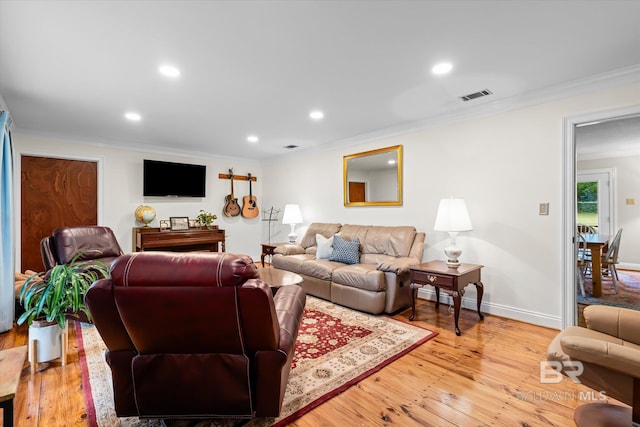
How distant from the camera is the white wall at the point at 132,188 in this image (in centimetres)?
441

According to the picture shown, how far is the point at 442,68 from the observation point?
2455 millimetres

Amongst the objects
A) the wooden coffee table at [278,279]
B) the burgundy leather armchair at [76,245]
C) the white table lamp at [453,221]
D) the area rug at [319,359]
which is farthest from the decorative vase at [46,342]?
the white table lamp at [453,221]

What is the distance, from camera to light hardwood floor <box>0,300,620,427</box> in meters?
1.63

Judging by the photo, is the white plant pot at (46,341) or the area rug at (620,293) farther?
the area rug at (620,293)

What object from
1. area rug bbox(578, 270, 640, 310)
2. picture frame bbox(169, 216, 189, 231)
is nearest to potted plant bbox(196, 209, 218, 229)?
picture frame bbox(169, 216, 189, 231)

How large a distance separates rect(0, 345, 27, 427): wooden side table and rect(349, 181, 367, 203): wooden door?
3886 millimetres

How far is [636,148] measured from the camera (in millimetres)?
4828

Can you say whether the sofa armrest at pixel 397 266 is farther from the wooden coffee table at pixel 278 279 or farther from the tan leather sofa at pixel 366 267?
the wooden coffee table at pixel 278 279

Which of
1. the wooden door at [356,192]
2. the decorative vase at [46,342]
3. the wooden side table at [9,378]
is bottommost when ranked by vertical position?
the decorative vase at [46,342]

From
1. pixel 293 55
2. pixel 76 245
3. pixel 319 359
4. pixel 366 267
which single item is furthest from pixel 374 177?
pixel 76 245

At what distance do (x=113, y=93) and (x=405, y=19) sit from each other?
108 inches

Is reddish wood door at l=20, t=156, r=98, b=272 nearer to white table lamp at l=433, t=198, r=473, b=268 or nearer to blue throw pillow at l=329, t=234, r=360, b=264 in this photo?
blue throw pillow at l=329, t=234, r=360, b=264

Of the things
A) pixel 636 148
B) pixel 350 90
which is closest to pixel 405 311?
pixel 350 90

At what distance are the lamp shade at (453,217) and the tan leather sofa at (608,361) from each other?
1392 mm
